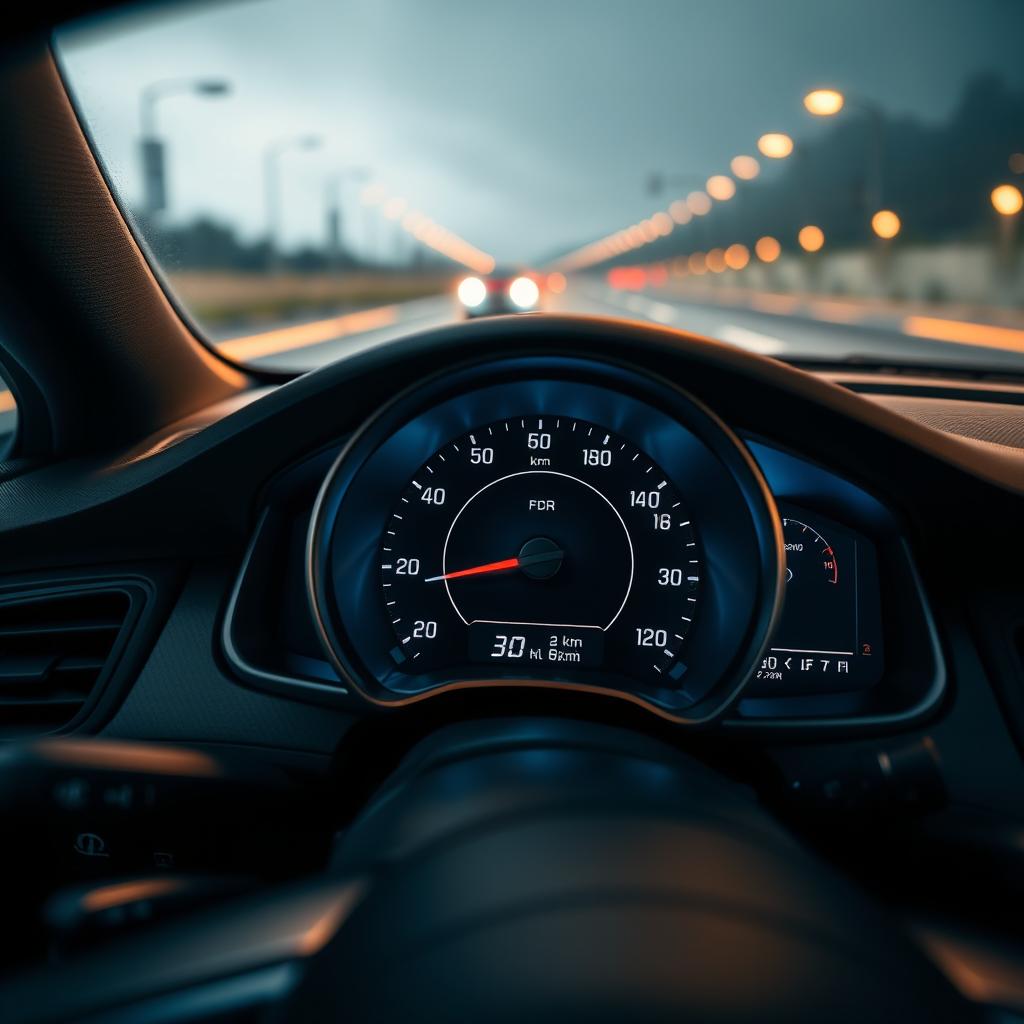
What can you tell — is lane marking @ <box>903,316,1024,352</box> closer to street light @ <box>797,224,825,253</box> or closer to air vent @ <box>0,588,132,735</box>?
street light @ <box>797,224,825,253</box>

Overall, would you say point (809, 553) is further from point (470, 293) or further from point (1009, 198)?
point (470, 293)

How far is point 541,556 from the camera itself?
255 cm

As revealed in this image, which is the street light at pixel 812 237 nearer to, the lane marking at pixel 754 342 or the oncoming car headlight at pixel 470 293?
the lane marking at pixel 754 342

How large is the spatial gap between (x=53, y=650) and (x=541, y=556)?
3.62ft

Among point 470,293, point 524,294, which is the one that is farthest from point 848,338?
point 470,293

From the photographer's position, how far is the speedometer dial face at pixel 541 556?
8.43 feet

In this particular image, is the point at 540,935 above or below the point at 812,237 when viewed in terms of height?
below

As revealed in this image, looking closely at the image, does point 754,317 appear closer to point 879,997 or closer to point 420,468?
point 420,468

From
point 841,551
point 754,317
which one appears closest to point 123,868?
point 841,551

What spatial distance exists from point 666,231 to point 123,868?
79.7 ft

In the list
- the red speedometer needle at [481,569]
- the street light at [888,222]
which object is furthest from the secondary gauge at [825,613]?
the street light at [888,222]

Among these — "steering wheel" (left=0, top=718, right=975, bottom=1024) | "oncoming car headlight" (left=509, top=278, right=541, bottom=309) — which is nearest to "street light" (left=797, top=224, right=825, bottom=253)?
"oncoming car headlight" (left=509, top=278, right=541, bottom=309)

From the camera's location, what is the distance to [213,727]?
2.56 meters

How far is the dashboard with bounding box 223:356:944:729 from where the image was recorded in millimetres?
2520
